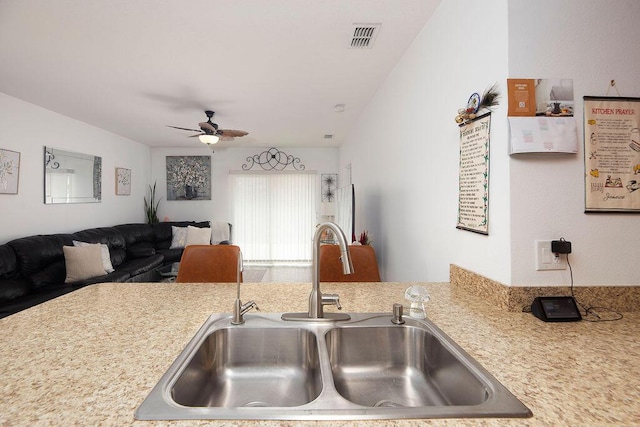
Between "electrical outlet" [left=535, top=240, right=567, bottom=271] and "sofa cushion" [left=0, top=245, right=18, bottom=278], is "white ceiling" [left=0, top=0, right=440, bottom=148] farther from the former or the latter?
"sofa cushion" [left=0, top=245, right=18, bottom=278]

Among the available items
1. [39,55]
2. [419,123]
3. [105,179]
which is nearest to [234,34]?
[419,123]

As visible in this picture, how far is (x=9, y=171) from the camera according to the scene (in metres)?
3.37

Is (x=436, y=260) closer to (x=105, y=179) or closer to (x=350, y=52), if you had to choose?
(x=350, y=52)

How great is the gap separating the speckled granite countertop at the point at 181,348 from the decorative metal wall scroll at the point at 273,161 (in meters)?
5.37

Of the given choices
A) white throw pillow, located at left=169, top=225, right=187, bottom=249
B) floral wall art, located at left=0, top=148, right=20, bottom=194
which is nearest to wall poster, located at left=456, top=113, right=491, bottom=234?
floral wall art, located at left=0, top=148, right=20, bottom=194

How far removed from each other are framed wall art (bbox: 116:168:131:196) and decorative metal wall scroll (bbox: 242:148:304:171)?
2.11m

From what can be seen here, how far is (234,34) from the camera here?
2160 millimetres

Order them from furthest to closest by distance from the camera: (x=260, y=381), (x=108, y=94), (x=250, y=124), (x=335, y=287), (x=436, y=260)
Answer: (x=250, y=124) → (x=108, y=94) → (x=436, y=260) → (x=335, y=287) → (x=260, y=381)

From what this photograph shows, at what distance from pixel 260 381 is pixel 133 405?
46 centimetres

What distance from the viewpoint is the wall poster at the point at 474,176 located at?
1315mm

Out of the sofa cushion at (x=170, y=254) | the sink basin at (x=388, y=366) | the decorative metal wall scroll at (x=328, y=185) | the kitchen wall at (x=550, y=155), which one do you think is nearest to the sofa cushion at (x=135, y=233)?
the sofa cushion at (x=170, y=254)

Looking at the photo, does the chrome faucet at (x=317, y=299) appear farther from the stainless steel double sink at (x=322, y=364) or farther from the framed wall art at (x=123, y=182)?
the framed wall art at (x=123, y=182)

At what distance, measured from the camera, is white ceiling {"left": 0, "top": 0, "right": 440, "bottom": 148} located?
6.19ft

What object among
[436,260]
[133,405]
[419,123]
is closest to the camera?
[133,405]
